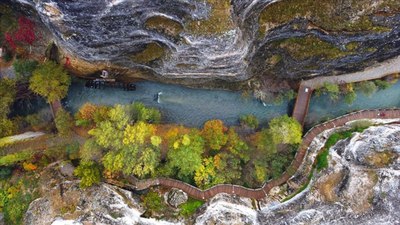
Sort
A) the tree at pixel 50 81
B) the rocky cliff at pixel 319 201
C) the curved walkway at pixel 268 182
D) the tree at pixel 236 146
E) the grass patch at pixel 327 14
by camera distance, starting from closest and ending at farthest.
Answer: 1. the grass patch at pixel 327 14
2. the rocky cliff at pixel 319 201
3. the tree at pixel 50 81
4. the tree at pixel 236 146
5. the curved walkway at pixel 268 182

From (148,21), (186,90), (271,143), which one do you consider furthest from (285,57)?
(148,21)

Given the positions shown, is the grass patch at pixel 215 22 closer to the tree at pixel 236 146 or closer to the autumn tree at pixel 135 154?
the autumn tree at pixel 135 154

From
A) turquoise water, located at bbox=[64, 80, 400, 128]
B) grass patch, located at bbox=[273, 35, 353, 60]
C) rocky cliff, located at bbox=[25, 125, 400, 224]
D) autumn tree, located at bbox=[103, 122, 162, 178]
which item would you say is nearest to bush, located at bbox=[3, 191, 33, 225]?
rocky cliff, located at bbox=[25, 125, 400, 224]

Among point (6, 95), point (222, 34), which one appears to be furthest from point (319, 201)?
point (6, 95)

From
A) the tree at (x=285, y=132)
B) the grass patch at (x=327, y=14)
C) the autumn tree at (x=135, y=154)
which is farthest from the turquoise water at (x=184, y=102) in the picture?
the grass patch at (x=327, y=14)

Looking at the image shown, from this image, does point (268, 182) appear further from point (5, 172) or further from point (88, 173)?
point (5, 172)

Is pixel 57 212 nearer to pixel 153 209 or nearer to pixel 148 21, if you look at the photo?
pixel 153 209
